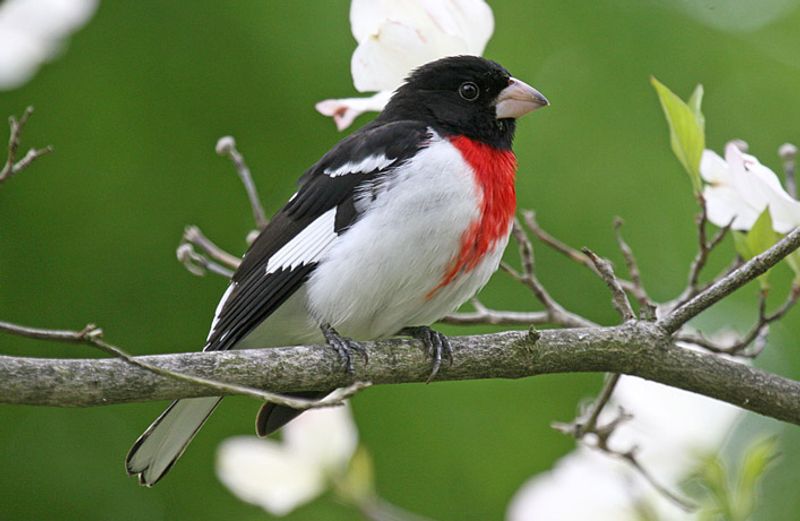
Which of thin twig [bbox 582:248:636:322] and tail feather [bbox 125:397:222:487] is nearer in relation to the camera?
thin twig [bbox 582:248:636:322]

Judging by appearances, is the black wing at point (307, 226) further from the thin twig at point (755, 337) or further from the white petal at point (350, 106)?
the thin twig at point (755, 337)

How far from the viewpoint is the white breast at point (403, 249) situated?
305 cm

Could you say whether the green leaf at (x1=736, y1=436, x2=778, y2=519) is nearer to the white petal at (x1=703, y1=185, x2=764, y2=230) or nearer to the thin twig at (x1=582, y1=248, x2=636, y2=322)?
the thin twig at (x1=582, y1=248, x2=636, y2=322)

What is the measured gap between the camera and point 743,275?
2502 millimetres

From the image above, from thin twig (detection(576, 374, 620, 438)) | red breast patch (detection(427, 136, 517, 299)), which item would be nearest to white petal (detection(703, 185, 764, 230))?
thin twig (detection(576, 374, 620, 438))

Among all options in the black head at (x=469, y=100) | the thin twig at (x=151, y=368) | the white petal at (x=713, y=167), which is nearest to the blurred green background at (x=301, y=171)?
the black head at (x=469, y=100)

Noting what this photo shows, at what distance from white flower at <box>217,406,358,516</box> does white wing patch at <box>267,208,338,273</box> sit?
399 millimetres

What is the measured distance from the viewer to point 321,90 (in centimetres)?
496

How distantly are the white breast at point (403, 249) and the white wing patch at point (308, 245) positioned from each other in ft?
0.11

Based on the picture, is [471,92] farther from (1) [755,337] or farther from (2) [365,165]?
(1) [755,337]

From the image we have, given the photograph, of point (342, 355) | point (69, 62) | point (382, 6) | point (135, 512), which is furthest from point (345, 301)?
point (135, 512)

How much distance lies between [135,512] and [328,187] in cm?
280

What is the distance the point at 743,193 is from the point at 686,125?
195 millimetres

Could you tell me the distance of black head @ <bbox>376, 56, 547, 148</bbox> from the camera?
11.3 feet
